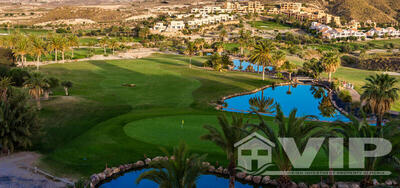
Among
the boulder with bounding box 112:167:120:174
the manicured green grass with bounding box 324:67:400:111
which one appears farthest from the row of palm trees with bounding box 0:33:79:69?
the manicured green grass with bounding box 324:67:400:111

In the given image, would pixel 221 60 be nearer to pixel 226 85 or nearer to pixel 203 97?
pixel 226 85

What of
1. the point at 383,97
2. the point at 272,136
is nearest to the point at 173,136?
the point at 272,136

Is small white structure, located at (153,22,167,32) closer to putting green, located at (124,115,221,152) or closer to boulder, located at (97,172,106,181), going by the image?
putting green, located at (124,115,221,152)

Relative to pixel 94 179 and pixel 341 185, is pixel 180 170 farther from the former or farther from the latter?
pixel 341 185

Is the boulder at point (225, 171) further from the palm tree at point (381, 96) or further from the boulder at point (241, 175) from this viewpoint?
the palm tree at point (381, 96)

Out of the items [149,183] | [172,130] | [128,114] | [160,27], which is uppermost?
[160,27]

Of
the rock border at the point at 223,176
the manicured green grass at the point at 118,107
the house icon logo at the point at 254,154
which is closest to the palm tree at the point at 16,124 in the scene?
the manicured green grass at the point at 118,107

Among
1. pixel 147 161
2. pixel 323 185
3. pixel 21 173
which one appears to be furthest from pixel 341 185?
pixel 21 173

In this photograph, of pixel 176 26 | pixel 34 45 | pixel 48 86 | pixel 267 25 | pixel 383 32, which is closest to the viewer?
pixel 48 86
